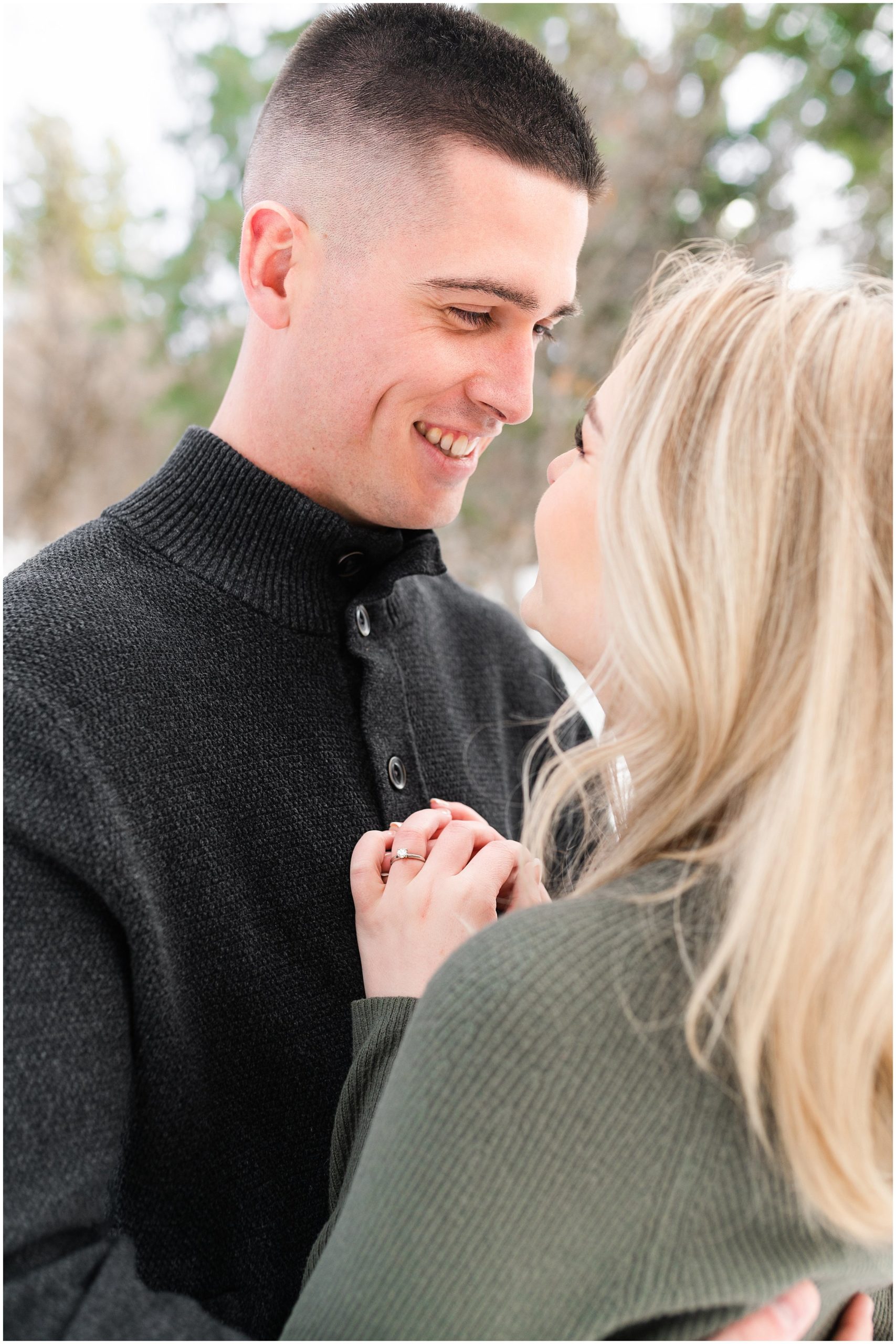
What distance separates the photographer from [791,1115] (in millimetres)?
767

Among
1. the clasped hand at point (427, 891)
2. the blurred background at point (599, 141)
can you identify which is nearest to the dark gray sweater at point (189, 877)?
the clasped hand at point (427, 891)

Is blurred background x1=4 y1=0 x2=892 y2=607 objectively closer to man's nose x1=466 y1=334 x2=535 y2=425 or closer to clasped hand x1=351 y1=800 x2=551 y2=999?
man's nose x1=466 y1=334 x2=535 y2=425

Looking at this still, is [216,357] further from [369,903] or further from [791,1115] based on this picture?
[791,1115]

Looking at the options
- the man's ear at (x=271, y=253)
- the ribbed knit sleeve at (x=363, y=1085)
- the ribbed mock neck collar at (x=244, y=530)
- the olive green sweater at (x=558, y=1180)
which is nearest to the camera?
the olive green sweater at (x=558, y=1180)

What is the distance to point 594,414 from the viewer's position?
1105 millimetres

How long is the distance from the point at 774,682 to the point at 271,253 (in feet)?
3.20

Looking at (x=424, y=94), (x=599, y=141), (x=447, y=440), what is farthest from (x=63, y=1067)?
(x=599, y=141)

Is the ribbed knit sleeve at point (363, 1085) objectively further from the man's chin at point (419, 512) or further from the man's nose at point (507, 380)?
the man's nose at point (507, 380)

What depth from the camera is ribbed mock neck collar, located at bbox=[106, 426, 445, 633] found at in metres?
1.33

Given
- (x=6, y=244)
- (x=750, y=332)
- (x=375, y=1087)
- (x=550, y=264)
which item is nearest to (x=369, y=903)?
(x=375, y=1087)

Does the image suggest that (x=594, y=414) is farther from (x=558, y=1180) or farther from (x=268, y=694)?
(x=558, y=1180)

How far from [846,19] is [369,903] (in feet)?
10.0

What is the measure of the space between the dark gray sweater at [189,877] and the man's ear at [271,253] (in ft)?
0.70

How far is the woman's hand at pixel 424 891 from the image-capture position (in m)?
1.09
